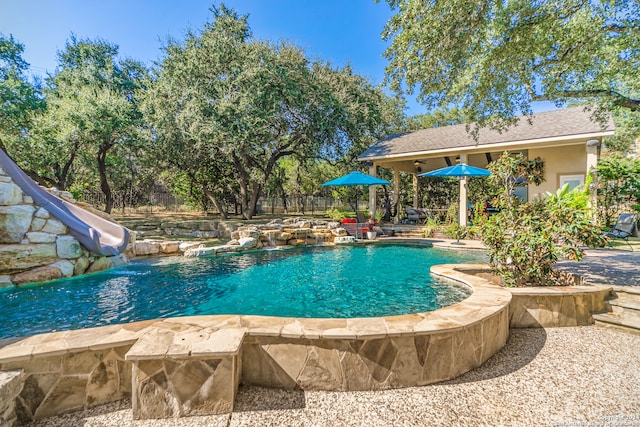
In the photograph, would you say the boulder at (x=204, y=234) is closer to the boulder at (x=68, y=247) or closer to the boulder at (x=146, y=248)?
the boulder at (x=146, y=248)

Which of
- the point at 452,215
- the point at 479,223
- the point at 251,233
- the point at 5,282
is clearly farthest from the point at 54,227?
the point at 452,215

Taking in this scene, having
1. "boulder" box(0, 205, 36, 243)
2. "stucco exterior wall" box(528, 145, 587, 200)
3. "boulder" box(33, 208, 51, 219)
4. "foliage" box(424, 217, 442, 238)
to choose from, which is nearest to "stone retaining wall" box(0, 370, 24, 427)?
"boulder" box(0, 205, 36, 243)

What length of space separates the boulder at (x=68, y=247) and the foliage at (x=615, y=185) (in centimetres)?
1562

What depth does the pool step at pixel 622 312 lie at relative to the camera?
3699mm

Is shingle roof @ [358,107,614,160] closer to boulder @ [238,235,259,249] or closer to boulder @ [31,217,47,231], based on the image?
boulder @ [238,235,259,249]

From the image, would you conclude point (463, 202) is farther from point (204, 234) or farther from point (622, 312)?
point (204, 234)

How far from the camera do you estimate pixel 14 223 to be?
608cm

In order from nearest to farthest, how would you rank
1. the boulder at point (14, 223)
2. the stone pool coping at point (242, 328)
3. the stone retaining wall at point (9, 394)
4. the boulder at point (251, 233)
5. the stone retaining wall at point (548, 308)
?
the stone retaining wall at point (9, 394)
the stone pool coping at point (242, 328)
the stone retaining wall at point (548, 308)
the boulder at point (14, 223)
the boulder at point (251, 233)

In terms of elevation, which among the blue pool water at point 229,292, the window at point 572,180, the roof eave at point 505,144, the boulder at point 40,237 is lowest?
the blue pool water at point 229,292

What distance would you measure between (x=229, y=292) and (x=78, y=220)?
4.67 meters

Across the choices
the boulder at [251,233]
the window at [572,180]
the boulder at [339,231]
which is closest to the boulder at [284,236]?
the boulder at [251,233]

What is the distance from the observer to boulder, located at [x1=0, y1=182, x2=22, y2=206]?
6.04 meters

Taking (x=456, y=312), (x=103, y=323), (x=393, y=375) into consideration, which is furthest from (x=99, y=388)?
(x=456, y=312)

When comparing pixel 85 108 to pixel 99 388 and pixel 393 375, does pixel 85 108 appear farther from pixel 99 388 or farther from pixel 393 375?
pixel 393 375
